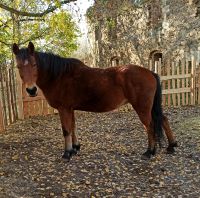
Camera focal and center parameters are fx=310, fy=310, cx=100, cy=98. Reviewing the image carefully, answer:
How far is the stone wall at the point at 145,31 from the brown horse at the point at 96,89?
15.3ft

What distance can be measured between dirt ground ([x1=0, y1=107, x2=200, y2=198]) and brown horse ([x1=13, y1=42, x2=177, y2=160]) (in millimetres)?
A: 373

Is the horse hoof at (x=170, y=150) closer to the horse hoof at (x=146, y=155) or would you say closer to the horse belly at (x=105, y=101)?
the horse hoof at (x=146, y=155)

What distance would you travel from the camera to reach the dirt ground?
3688mm

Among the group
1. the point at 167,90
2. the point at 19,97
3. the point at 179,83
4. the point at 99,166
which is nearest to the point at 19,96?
the point at 19,97

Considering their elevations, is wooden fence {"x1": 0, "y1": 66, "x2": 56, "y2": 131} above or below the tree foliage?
below

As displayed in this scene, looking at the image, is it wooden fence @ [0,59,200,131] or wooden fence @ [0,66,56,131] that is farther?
wooden fence @ [0,59,200,131]

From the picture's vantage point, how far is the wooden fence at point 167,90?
27.4ft

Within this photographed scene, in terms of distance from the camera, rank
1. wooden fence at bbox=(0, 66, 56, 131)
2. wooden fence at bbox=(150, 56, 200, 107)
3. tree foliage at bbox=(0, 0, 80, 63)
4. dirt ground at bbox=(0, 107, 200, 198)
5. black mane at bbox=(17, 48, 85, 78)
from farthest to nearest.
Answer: tree foliage at bbox=(0, 0, 80, 63) → wooden fence at bbox=(150, 56, 200, 107) → wooden fence at bbox=(0, 66, 56, 131) → black mane at bbox=(17, 48, 85, 78) → dirt ground at bbox=(0, 107, 200, 198)

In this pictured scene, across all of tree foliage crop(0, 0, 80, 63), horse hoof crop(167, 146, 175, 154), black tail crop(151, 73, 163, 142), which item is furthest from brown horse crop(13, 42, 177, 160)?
tree foliage crop(0, 0, 80, 63)

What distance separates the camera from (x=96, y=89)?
4.82 metres

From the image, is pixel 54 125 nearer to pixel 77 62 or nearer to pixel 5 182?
pixel 77 62

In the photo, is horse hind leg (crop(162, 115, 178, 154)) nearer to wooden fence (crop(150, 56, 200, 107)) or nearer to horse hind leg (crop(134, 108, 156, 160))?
horse hind leg (crop(134, 108, 156, 160))

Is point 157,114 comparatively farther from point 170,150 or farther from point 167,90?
point 167,90

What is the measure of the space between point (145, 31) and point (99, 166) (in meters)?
8.47
